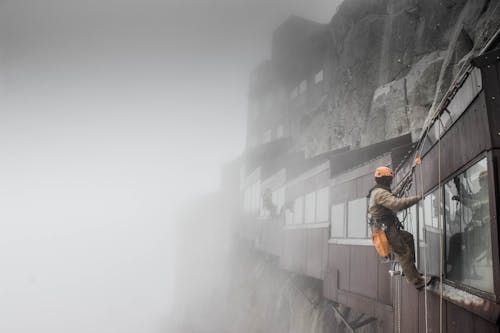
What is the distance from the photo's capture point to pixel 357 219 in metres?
12.0

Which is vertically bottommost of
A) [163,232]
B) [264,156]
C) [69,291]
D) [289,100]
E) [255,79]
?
[69,291]

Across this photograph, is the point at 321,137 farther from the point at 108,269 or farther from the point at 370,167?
the point at 108,269

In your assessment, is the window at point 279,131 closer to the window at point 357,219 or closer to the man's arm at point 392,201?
the window at point 357,219

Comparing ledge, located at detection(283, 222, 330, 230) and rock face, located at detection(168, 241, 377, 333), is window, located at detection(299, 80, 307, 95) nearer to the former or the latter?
rock face, located at detection(168, 241, 377, 333)

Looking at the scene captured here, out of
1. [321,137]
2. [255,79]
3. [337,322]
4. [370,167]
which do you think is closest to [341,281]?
[370,167]

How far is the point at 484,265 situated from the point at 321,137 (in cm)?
3093

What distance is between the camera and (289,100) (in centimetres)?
4503

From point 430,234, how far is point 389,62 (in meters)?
24.2

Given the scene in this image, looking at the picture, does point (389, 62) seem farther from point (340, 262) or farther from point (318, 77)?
point (340, 262)

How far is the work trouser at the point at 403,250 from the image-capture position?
623cm

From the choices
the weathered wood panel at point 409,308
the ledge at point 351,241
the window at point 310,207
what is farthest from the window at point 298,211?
the weathered wood panel at point 409,308

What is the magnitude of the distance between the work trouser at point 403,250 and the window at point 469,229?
31.6 inches

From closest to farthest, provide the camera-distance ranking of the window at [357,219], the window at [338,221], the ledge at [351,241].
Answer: the ledge at [351,241] < the window at [357,219] < the window at [338,221]

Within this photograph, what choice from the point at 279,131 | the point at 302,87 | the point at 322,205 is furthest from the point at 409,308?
the point at 279,131
